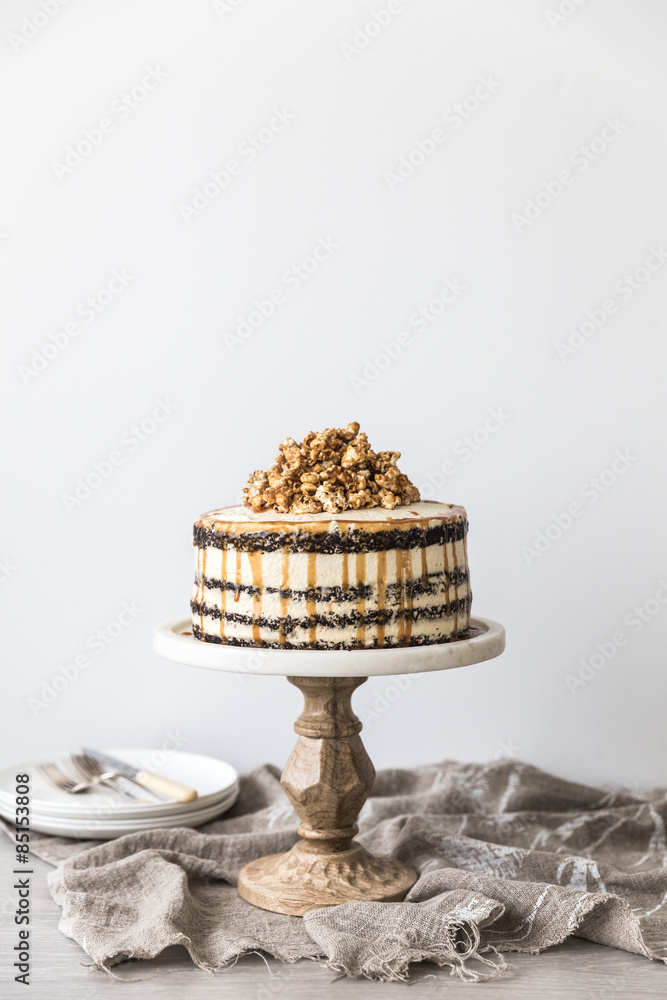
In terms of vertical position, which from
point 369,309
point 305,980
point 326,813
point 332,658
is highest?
point 369,309

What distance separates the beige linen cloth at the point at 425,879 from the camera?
1078mm

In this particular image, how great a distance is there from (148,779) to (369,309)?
2.75 feet

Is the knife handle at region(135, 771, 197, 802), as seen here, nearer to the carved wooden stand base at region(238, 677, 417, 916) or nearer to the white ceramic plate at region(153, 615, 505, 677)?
the carved wooden stand base at region(238, 677, 417, 916)

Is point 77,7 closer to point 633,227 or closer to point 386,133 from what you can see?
point 386,133

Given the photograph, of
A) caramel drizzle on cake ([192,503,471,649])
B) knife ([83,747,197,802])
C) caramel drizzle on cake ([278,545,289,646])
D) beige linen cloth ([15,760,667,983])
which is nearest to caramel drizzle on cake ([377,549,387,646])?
caramel drizzle on cake ([192,503,471,649])

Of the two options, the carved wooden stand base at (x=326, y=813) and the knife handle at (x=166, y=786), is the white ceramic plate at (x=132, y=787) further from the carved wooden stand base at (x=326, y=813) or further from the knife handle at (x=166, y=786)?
the carved wooden stand base at (x=326, y=813)

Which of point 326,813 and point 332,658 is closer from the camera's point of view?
point 332,658

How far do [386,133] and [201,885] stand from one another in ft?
3.95

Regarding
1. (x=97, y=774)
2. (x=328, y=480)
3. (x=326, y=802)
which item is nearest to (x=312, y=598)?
(x=328, y=480)

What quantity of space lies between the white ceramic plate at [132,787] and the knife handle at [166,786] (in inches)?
0.5

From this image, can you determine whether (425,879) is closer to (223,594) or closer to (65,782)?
(223,594)

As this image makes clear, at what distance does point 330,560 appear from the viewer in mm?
1073

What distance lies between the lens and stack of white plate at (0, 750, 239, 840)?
1397 millimetres

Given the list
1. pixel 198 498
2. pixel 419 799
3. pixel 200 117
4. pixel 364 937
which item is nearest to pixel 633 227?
pixel 200 117
